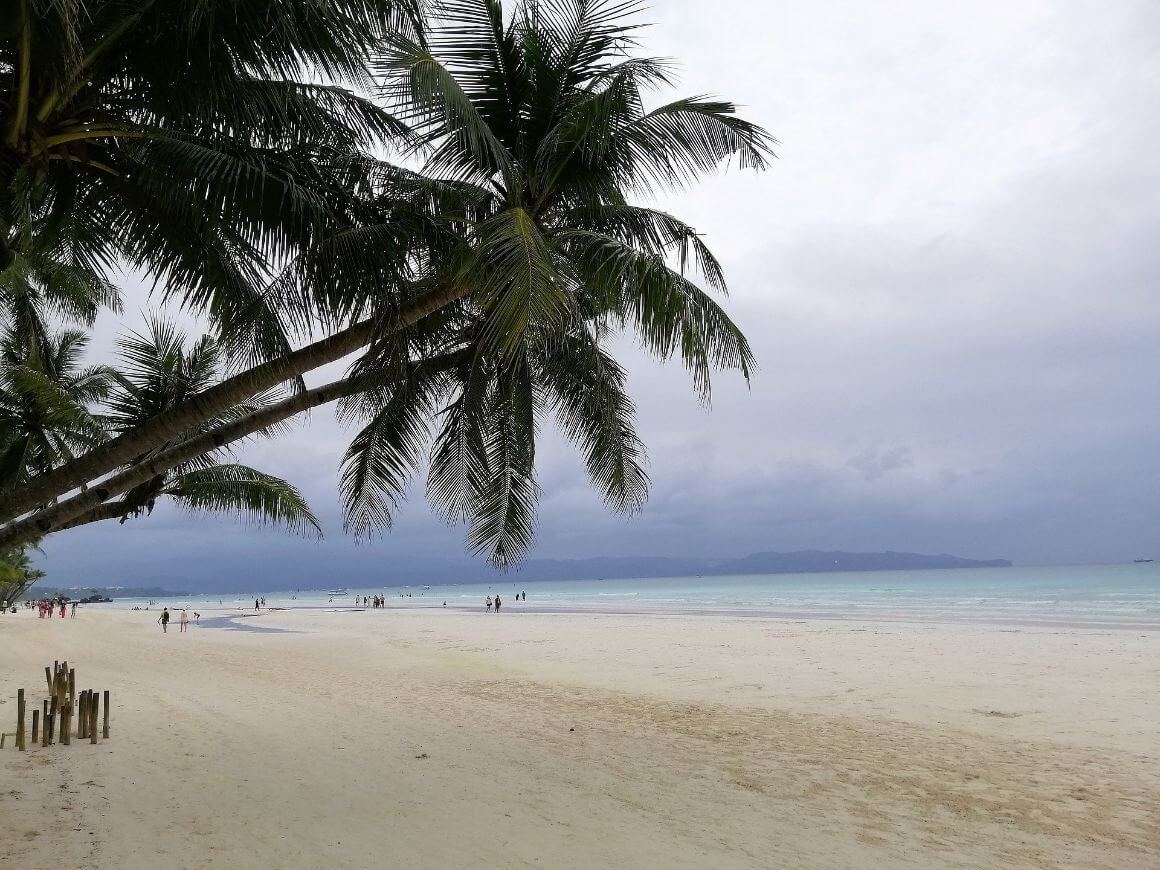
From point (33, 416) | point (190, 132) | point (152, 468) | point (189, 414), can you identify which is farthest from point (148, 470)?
point (33, 416)

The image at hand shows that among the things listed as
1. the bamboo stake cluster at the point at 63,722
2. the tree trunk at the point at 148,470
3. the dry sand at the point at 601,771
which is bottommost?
the dry sand at the point at 601,771

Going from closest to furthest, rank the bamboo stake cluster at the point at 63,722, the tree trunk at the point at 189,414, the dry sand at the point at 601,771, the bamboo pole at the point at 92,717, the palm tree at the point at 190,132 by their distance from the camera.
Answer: the palm tree at the point at 190,132
the tree trunk at the point at 189,414
the dry sand at the point at 601,771
the bamboo stake cluster at the point at 63,722
the bamboo pole at the point at 92,717

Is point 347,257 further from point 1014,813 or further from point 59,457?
point 59,457

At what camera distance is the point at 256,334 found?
17.0ft

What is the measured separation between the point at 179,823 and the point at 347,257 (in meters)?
3.95

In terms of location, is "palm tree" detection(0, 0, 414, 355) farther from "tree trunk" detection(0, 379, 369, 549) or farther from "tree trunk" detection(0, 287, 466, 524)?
"tree trunk" detection(0, 379, 369, 549)

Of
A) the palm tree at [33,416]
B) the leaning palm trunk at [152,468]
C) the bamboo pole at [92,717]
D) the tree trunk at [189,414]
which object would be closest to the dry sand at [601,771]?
the bamboo pole at [92,717]

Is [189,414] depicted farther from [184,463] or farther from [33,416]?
[33,416]

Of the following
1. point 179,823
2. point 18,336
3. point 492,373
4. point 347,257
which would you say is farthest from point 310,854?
point 18,336

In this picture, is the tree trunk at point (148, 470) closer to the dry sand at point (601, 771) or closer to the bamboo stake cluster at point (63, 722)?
the dry sand at point (601, 771)

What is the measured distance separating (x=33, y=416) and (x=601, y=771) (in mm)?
7413

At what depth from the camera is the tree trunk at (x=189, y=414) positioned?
4738 mm

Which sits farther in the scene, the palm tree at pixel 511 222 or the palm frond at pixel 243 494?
the palm frond at pixel 243 494

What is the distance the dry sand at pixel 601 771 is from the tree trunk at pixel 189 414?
2.10 metres
